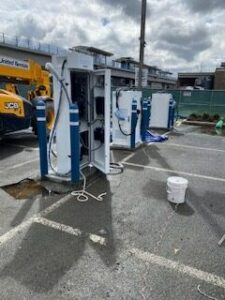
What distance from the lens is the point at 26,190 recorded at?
464cm

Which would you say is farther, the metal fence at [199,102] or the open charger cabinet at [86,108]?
the metal fence at [199,102]

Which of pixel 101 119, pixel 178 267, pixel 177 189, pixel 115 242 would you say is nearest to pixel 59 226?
pixel 115 242

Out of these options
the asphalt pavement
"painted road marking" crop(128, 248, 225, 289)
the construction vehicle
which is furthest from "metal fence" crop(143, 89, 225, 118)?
"painted road marking" crop(128, 248, 225, 289)

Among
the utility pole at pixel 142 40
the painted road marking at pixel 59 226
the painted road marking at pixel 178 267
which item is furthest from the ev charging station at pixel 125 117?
the painted road marking at pixel 178 267

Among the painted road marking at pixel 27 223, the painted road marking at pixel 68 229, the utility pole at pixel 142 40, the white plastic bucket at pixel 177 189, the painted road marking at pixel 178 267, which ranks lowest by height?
the painted road marking at pixel 178 267

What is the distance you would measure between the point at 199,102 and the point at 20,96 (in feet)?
37.0

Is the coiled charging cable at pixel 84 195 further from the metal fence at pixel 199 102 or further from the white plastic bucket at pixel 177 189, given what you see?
the metal fence at pixel 199 102

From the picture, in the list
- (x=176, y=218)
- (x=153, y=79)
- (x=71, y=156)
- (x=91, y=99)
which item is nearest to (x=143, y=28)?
(x=91, y=99)

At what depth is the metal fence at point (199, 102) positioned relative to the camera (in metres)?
15.5

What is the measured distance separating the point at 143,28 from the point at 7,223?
11.4 m

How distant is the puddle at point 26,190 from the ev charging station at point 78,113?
0.37 metres

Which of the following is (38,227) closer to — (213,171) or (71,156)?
(71,156)

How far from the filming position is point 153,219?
3.75 metres

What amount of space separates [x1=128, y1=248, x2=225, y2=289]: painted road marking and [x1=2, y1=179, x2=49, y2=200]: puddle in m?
2.14
